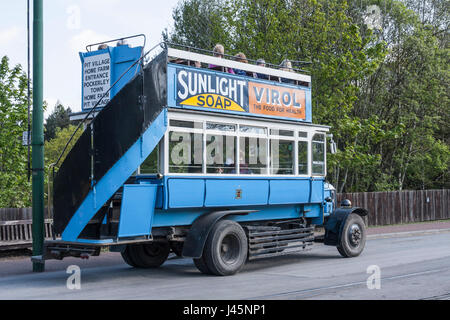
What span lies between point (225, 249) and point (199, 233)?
2.53 feet

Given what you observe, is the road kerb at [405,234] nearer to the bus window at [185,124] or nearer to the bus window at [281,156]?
the bus window at [281,156]

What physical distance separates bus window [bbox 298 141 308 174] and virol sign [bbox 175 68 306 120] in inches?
24.5

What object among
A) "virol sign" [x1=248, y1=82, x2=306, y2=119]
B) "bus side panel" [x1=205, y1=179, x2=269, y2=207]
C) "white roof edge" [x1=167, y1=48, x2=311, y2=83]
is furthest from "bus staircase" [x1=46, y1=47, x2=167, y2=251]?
"virol sign" [x1=248, y1=82, x2=306, y2=119]

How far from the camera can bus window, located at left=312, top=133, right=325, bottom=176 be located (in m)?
13.9

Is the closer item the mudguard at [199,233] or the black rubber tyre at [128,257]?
the mudguard at [199,233]

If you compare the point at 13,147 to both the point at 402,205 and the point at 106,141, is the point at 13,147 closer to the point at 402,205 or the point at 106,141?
the point at 106,141

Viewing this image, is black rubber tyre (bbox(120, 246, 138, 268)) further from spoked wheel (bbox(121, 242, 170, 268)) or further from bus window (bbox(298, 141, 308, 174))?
bus window (bbox(298, 141, 308, 174))

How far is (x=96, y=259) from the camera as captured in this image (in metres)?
13.9

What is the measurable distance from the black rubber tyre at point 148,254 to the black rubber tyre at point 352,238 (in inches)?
158

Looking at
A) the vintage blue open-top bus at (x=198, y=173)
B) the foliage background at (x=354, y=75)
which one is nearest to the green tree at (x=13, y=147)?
the foliage background at (x=354, y=75)

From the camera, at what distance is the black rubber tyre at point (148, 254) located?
12.1 metres

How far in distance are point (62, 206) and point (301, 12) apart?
16.2m

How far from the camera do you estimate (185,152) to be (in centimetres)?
1086
